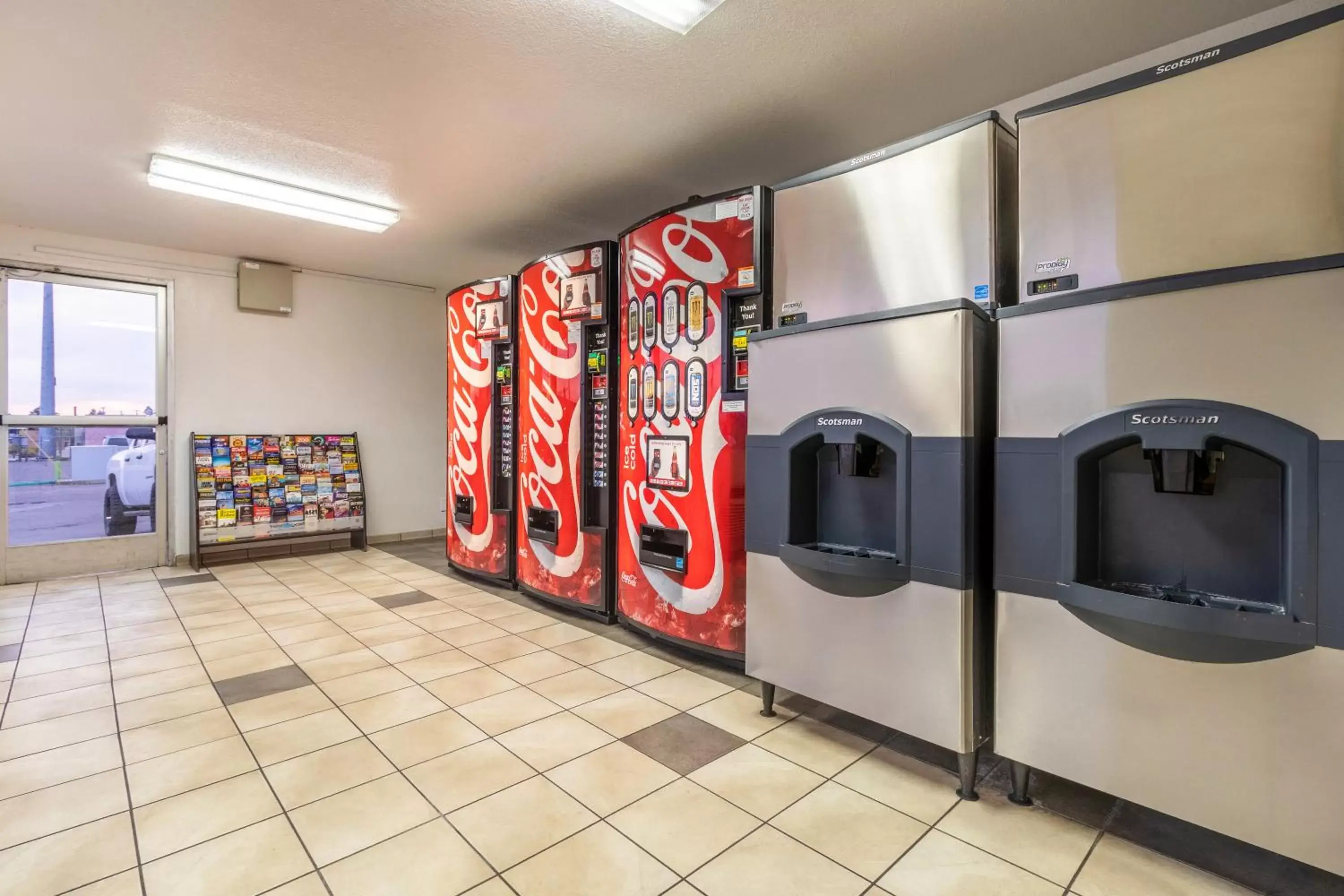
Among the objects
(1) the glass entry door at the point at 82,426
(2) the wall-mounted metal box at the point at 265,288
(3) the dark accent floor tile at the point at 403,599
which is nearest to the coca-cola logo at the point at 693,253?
(3) the dark accent floor tile at the point at 403,599

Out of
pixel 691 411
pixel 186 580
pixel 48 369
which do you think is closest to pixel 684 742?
pixel 691 411

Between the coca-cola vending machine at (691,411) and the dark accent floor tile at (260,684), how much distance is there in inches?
66.9

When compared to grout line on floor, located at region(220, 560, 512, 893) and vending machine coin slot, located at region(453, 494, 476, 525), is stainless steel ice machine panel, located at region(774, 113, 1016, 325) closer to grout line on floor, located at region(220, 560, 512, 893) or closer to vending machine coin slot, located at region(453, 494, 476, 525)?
grout line on floor, located at region(220, 560, 512, 893)

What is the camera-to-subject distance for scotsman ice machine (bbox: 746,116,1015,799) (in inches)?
78.4

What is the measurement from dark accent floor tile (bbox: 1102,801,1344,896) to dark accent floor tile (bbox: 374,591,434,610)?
403cm

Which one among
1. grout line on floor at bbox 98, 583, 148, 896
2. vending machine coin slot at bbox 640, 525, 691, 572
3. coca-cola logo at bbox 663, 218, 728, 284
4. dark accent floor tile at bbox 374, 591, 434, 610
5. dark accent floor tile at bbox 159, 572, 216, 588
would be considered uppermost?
coca-cola logo at bbox 663, 218, 728, 284

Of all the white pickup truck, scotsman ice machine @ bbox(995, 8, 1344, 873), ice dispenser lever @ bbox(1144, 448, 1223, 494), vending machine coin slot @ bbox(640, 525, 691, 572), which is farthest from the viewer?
the white pickup truck

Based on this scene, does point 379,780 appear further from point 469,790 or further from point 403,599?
point 403,599

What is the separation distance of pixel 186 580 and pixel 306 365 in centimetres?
227

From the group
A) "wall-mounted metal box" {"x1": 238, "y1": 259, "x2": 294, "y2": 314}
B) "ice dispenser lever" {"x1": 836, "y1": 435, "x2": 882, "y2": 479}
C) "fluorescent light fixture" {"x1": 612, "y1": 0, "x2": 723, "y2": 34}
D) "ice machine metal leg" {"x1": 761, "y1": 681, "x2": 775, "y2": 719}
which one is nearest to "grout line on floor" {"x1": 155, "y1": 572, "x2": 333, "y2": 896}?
"ice machine metal leg" {"x1": 761, "y1": 681, "x2": 775, "y2": 719}

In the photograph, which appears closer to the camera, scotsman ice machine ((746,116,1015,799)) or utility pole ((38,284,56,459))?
scotsman ice machine ((746,116,1015,799))

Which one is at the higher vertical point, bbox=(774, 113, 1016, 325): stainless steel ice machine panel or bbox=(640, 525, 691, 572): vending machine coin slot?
bbox=(774, 113, 1016, 325): stainless steel ice machine panel

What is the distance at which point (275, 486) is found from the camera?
235 inches

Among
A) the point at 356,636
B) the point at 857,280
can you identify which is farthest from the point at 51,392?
the point at 857,280
